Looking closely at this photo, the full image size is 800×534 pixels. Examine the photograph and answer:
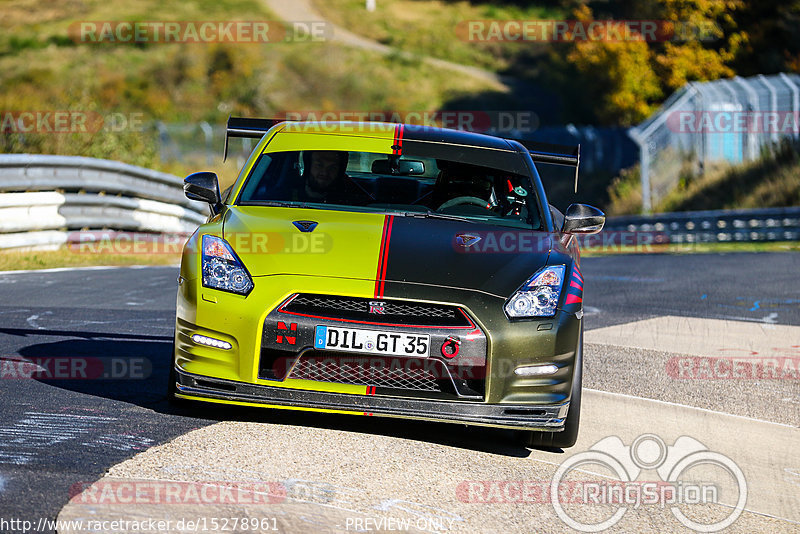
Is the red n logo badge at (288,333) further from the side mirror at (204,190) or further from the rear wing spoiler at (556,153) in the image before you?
the rear wing spoiler at (556,153)

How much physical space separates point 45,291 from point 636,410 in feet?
21.2

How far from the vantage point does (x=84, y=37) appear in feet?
200

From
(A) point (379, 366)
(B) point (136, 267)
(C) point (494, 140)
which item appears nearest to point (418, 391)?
(A) point (379, 366)

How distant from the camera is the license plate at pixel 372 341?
5273 millimetres

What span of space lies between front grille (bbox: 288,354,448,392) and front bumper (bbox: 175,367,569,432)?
7cm

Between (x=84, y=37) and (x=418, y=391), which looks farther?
(x=84, y=37)

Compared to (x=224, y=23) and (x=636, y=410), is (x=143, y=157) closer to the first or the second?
(x=636, y=410)

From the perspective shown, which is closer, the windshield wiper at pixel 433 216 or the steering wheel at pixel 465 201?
the windshield wiper at pixel 433 216
